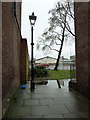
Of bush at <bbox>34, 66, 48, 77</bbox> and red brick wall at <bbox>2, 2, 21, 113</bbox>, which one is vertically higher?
red brick wall at <bbox>2, 2, 21, 113</bbox>

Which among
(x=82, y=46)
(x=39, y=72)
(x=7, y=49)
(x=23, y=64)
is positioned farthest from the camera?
(x=39, y=72)

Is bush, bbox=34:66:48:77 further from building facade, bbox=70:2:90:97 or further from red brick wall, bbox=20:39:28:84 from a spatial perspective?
building facade, bbox=70:2:90:97

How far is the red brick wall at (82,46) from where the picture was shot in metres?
8.57

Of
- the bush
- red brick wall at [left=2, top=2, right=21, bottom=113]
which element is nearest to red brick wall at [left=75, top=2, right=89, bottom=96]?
red brick wall at [left=2, top=2, right=21, bottom=113]

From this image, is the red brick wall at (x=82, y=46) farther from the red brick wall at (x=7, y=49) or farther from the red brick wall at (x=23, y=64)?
the red brick wall at (x=23, y=64)

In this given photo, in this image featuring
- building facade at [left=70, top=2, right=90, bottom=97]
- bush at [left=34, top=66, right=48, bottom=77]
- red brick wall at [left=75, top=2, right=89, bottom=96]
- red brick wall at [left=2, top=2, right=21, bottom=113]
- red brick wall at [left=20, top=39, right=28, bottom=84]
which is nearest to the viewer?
red brick wall at [left=2, top=2, right=21, bottom=113]

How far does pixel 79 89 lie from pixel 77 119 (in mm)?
4628

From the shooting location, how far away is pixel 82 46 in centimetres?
920

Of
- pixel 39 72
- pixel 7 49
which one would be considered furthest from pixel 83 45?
pixel 39 72

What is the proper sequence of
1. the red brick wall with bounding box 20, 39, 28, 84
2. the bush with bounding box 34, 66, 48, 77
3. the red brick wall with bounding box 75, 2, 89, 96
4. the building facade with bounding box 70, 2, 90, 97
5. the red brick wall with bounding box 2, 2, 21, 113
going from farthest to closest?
the bush with bounding box 34, 66, 48, 77 → the red brick wall with bounding box 20, 39, 28, 84 → the red brick wall with bounding box 75, 2, 89, 96 → the building facade with bounding box 70, 2, 90, 97 → the red brick wall with bounding box 2, 2, 21, 113

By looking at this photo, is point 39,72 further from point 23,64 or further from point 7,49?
point 7,49

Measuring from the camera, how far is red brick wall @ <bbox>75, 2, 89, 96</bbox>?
8570mm

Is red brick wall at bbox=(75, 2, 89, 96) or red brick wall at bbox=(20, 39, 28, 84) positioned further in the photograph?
red brick wall at bbox=(20, 39, 28, 84)

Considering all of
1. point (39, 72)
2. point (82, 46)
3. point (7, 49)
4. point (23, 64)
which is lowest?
point (39, 72)
